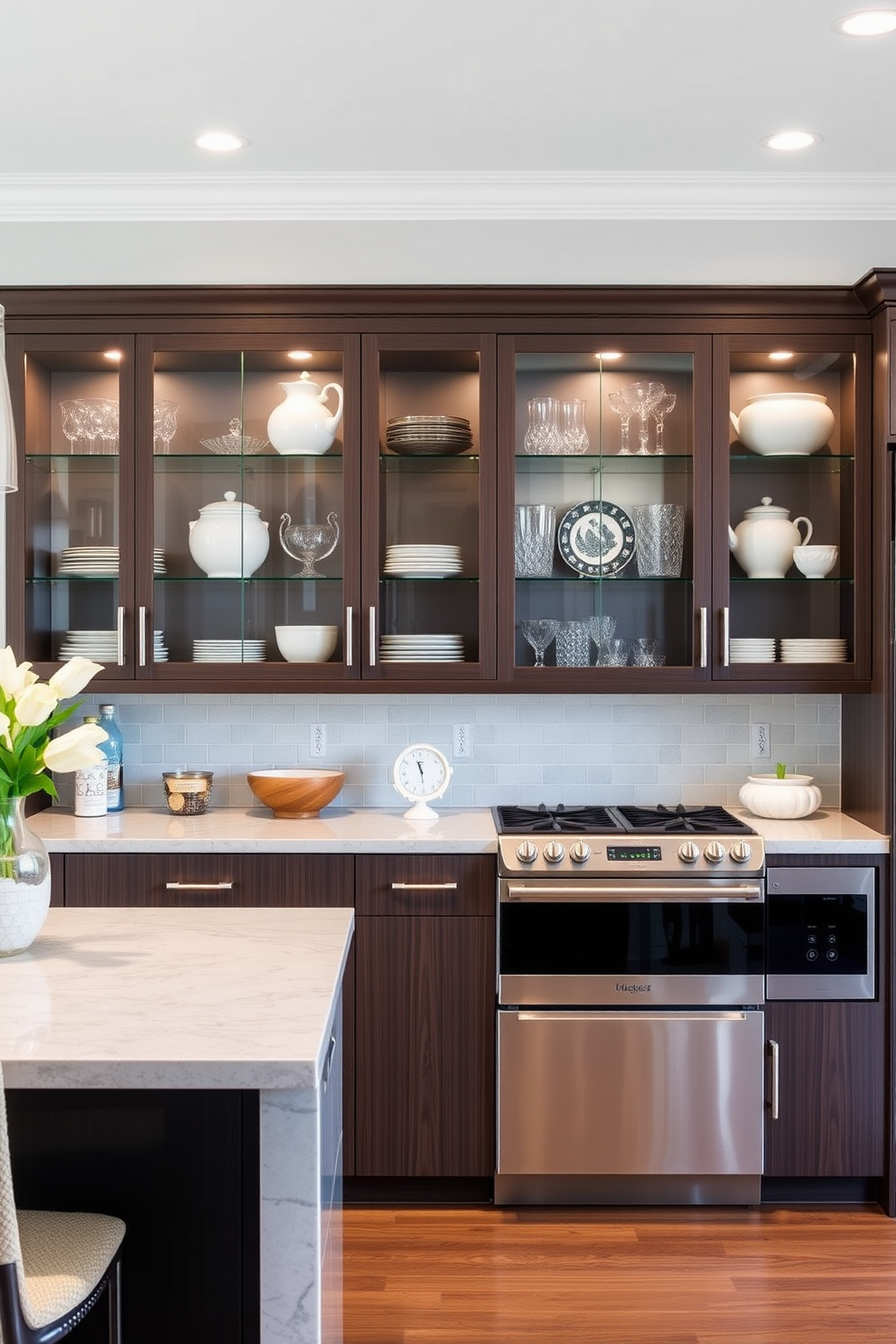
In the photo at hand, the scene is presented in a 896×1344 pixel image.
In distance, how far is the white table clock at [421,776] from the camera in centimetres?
357

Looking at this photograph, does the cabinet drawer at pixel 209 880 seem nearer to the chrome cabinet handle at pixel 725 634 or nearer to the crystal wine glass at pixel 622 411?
the chrome cabinet handle at pixel 725 634

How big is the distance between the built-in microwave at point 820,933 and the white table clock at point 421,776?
994 millimetres

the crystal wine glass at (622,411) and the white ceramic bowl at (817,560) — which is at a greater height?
the crystal wine glass at (622,411)

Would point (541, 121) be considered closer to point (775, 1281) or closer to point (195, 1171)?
point (195, 1171)

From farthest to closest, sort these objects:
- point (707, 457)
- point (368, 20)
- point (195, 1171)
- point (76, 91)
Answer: point (707, 457) < point (76, 91) < point (368, 20) < point (195, 1171)

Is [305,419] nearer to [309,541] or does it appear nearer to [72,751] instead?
[309,541]

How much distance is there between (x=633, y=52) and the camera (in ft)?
9.39

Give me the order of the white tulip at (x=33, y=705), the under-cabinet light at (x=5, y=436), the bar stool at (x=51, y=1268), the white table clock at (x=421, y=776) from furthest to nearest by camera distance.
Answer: the white table clock at (x=421, y=776)
the white tulip at (x=33, y=705)
the under-cabinet light at (x=5, y=436)
the bar stool at (x=51, y=1268)

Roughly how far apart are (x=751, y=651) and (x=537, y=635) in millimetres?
631

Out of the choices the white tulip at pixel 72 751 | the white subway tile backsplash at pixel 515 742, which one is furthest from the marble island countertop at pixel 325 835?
the white tulip at pixel 72 751

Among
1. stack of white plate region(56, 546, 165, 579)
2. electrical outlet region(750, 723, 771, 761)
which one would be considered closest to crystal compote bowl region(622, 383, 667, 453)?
electrical outlet region(750, 723, 771, 761)

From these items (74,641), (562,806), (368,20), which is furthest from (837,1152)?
(368,20)

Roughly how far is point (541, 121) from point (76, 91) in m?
1.24

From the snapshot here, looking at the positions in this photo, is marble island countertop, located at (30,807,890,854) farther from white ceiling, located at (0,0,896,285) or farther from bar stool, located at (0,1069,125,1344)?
white ceiling, located at (0,0,896,285)
